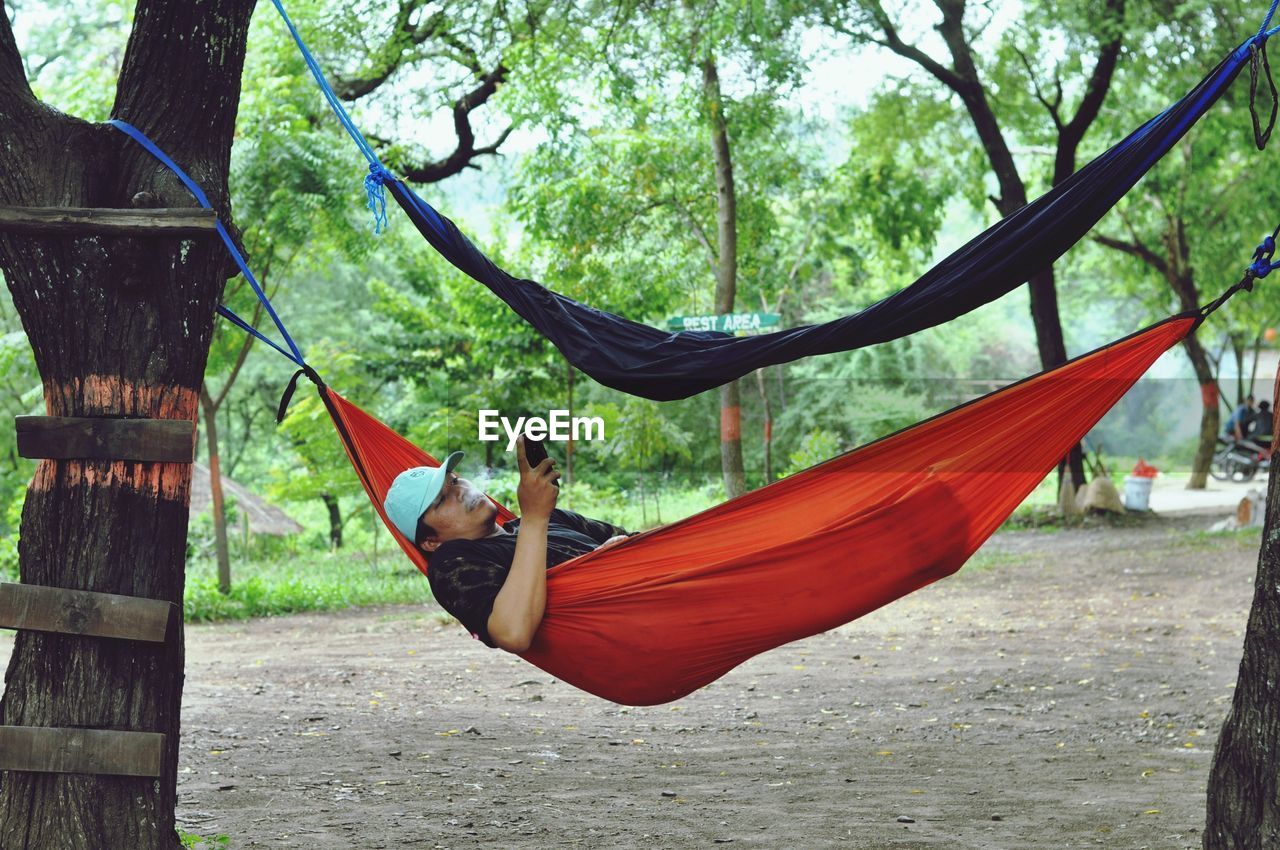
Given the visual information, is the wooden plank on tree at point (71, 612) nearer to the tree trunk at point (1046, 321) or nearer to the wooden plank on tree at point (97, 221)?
the wooden plank on tree at point (97, 221)

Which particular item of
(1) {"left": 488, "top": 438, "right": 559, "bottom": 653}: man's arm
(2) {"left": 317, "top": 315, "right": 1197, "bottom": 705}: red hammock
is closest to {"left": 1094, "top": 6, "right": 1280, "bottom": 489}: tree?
(2) {"left": 317, "top": 315, "right": 1197, "bottom": 705}: red hammock

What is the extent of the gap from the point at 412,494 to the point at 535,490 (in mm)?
326

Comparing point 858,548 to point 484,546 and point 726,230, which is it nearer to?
point 484,546

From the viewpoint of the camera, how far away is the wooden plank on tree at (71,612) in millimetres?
2342

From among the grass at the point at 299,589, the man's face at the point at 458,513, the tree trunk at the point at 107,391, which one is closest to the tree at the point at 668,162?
the grass at the point at 299,589

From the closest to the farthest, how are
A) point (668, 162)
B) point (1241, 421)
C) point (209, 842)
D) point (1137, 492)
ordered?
1. point (209, 842)
2. point (668, 162)
3. point (1137, 492)
4. point (1241, 421)

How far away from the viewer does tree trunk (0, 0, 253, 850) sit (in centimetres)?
237

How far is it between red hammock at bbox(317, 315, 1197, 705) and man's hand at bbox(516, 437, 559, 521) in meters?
0.16

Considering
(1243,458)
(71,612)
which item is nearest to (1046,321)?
(1243,458)

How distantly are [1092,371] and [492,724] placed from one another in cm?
283

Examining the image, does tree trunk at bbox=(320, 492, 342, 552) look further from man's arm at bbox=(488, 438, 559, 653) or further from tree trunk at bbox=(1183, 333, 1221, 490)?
man's arm at bbox=(488, 438, 559, 653)

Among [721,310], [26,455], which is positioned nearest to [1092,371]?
[26,455]

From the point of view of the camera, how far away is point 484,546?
2.47 m

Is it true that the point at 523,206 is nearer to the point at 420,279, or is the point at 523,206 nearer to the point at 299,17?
→ the point at 299,17
